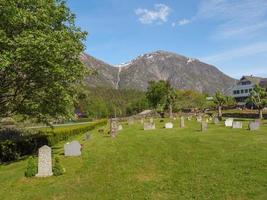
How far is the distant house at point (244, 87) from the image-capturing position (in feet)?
491

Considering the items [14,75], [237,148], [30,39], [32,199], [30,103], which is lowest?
[32,199]

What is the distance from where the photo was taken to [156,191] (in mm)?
18406

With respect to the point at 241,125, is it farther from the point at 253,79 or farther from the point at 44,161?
the point at 253,79

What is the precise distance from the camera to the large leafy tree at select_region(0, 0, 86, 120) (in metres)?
26.5

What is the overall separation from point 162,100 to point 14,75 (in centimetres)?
9183

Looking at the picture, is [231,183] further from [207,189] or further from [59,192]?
[59,192]

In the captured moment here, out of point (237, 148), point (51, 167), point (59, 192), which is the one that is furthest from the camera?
point (237, 148)

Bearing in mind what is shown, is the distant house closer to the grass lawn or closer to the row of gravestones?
the row of gravestones

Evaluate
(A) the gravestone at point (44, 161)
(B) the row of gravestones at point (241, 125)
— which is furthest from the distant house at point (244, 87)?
(A) the gravestone at point (44, 161)

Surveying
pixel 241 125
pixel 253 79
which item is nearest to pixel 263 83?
pixel 253 79

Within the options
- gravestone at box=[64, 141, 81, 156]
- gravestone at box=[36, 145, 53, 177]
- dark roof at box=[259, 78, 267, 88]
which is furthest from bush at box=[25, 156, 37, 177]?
dark roof at box=[259, 78, 267, 88]

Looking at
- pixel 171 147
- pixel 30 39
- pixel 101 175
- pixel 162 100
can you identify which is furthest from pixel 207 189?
pixel 162 100

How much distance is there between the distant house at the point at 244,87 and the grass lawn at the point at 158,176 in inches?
4908

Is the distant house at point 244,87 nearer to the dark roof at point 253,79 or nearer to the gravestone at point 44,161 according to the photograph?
the dark roof at point 253,79
